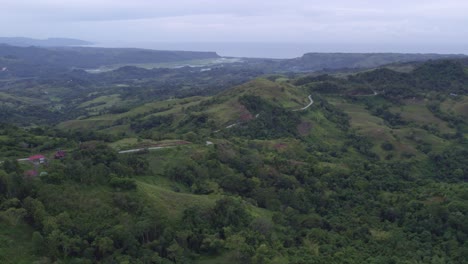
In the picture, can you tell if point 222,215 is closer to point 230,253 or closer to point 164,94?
point 230,253

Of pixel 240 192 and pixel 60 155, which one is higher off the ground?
pixel 60 155

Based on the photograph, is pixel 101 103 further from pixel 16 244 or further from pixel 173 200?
pixel 16 244

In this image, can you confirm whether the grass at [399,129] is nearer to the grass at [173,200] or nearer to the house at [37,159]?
the grass at [173,200]

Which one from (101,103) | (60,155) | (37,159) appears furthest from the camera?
(101,103)

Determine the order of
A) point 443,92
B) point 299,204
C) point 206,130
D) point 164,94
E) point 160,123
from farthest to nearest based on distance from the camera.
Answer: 1. point 164,94
2. point 443,92
3. point 160,123
4. point 206,130
5. point 299,204

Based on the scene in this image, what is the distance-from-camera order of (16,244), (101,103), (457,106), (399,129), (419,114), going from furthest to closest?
(101,103), (457,106), (419,114), (399,129), (16,244)

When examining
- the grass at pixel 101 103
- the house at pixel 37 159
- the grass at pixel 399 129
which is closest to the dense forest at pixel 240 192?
the house at pixel 37 159

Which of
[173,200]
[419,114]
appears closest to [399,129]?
[419,114]

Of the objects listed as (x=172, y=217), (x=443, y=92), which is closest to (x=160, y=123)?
(x=172, y=217)
